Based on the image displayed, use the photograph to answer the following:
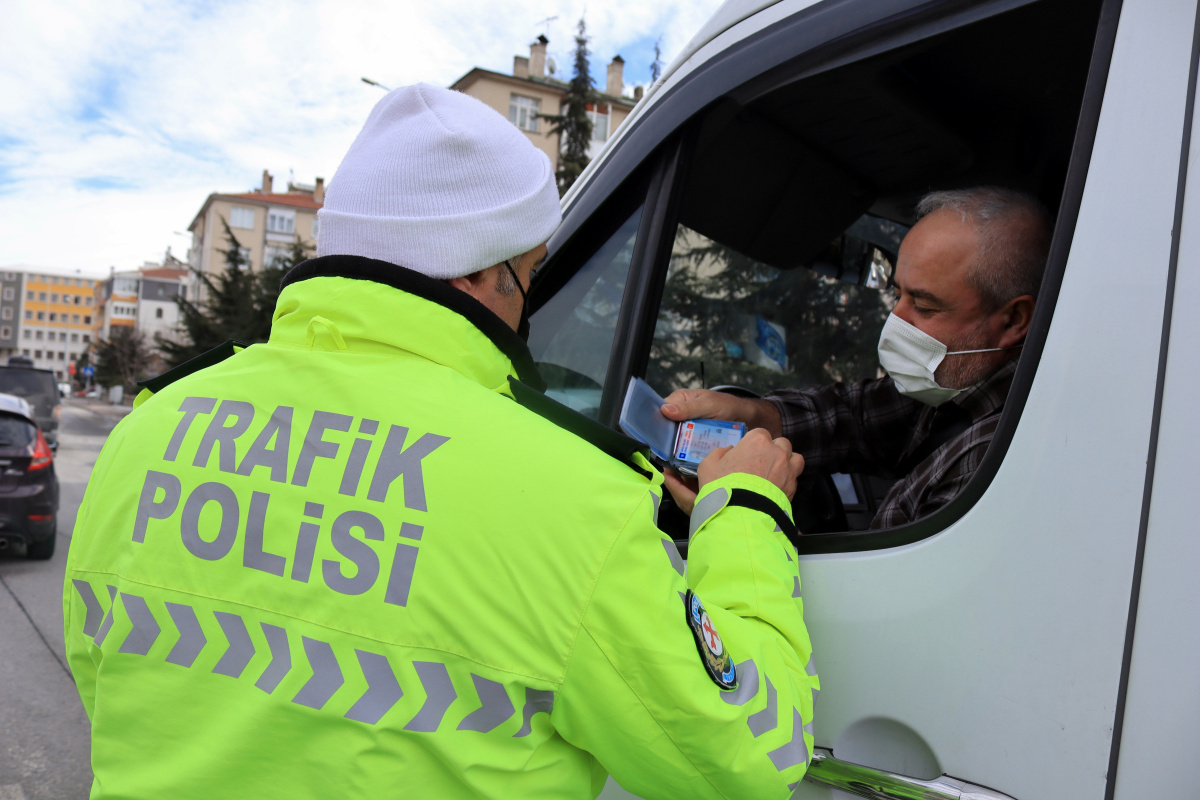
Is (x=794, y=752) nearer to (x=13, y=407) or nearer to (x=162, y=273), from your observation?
(x=13, y=407)

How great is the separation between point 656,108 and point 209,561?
3.76 ft

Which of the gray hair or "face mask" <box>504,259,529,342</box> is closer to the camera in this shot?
"face mask" <box>504,259,529,342</box>

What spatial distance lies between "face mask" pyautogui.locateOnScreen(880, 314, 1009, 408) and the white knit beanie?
813 millimetres

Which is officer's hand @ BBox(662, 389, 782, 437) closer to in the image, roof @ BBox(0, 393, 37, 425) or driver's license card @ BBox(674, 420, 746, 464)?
driver's license card @ BBox(674, 420, 746, 464)

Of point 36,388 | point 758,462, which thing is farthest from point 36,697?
point 36,388

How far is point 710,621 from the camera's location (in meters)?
1.01

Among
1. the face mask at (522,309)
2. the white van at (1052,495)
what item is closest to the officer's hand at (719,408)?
the white van at (1052,495)

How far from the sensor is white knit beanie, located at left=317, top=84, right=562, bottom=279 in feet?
3.65

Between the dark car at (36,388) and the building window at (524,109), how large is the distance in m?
28.2

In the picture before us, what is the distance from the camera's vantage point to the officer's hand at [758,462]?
4.17 feet

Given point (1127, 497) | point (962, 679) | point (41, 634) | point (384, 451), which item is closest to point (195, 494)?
point (384, 451)

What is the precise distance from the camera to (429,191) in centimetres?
112

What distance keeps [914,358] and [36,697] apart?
5.05 m

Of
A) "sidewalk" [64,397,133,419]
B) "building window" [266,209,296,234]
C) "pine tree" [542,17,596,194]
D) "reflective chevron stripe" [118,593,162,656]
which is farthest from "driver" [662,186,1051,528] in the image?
"building window" [266,209,296,234]
